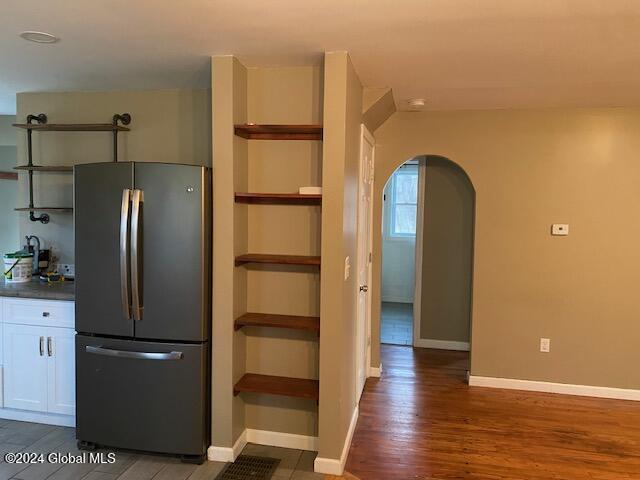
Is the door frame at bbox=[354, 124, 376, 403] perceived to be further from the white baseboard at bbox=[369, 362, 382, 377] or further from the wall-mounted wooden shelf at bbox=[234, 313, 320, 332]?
the wall-mounted wooden shelf at bbox=[234, 313, 320, 332]

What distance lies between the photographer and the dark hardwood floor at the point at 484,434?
9.37ft

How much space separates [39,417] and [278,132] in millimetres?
2471

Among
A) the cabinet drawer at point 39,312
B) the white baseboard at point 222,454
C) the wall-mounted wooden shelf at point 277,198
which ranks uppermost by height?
the wall-mounted wooden shelf at point 277,198

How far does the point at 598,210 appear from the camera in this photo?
12.8 ft

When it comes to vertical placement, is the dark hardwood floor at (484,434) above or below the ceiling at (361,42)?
below

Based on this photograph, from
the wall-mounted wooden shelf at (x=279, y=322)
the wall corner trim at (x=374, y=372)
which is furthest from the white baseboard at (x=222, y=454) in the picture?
the wall corner trim at (x=374, y=372)

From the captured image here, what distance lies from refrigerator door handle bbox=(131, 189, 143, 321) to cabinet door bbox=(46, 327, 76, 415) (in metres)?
0.71

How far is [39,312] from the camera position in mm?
3174

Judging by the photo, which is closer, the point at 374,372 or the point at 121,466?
the point at 121,466

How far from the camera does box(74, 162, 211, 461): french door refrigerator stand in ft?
8.91

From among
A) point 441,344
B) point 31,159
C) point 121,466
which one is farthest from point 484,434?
point 31,159

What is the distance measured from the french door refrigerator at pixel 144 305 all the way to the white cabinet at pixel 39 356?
1.06 feet

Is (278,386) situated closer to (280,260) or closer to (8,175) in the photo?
(280,260)

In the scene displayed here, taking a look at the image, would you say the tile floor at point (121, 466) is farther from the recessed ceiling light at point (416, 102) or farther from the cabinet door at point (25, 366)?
the recessed ceiling light at point (416, 102)
